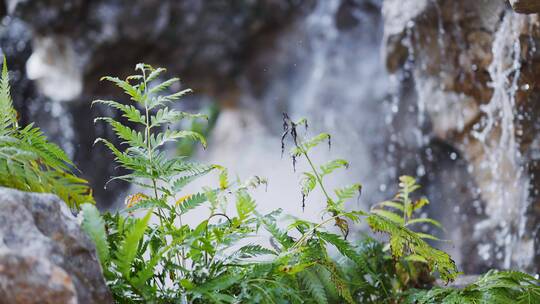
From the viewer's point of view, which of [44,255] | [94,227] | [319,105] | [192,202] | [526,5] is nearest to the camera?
[44,255]

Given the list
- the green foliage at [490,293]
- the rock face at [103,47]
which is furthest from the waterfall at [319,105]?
the green foliage at [490,293]

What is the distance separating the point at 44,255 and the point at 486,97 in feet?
14.8

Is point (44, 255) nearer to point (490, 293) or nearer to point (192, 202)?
point (192, 202)

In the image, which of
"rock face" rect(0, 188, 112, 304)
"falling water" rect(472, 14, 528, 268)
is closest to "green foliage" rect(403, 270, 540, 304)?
"rock face" rect(0, 188, 112, 304)

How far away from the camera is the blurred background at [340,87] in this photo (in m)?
4.99

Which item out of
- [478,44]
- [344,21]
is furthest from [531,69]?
[344,21]

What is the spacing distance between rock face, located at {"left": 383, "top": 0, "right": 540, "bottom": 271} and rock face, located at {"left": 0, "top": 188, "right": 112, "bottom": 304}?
12.3ft

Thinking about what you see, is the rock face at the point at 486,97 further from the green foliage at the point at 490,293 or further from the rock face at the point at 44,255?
the rock face at the point at 44,255

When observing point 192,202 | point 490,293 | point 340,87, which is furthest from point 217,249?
point 340,87

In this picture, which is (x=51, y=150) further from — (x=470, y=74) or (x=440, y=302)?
(x=470, y=74)

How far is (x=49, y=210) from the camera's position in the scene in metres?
1.73

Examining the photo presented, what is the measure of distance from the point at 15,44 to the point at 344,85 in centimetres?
462

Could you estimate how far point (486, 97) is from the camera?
524 cm

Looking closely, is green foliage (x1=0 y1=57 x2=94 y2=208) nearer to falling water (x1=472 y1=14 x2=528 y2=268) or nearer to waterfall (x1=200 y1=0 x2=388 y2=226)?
falling water (x1=472 y1=14 x2=528 y2=268)
